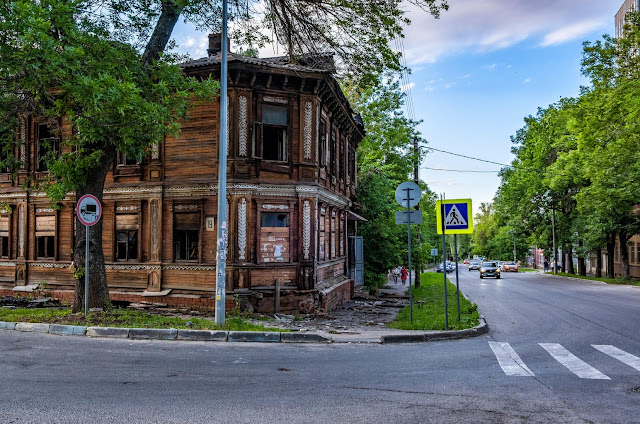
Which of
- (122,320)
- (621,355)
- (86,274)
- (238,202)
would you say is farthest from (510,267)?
(86,274)

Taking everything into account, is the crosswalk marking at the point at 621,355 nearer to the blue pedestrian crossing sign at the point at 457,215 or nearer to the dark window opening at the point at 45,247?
the blue pedestrian crossing sign at the point at 457,215

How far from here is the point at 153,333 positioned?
396 inches

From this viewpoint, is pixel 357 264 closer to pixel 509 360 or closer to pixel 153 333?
pixel 153 333

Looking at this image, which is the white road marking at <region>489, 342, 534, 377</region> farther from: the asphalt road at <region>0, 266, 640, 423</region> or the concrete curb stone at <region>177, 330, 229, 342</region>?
the concrete curb stone at <region>177, 330, 229, 342</region>

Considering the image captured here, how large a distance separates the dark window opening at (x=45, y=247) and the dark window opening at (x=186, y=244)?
18.1 ft

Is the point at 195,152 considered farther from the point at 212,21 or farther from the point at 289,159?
the point at 212,21

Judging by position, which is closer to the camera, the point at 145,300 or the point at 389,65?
the point at 389,65

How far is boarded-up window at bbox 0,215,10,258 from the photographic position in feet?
60.7

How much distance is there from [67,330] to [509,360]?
8.94 metres

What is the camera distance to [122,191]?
1638cm

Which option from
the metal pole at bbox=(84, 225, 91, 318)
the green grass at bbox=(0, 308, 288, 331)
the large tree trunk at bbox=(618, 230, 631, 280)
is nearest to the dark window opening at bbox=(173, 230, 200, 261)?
the green grass at bbox=(0, 308, 288, 331)

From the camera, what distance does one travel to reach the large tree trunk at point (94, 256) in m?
12.1

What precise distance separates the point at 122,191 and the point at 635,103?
18.6 m

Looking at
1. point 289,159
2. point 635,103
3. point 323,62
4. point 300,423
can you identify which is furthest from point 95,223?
point 635,103
